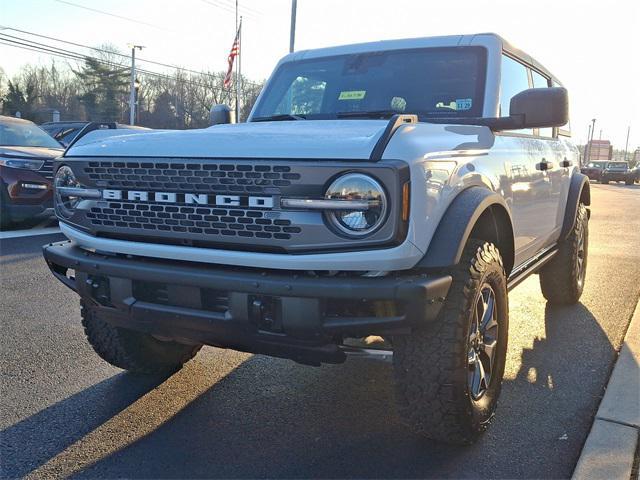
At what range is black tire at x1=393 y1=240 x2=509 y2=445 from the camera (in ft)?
7.66

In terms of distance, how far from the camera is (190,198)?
239 centimetres

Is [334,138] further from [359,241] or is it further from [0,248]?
[0,248]

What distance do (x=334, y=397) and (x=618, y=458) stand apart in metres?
1.38

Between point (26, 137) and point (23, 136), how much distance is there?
0.05 metres

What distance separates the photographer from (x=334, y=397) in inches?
127

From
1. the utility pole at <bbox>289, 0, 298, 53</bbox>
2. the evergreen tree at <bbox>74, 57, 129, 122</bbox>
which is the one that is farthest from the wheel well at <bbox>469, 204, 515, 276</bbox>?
the evergreen tree at <bbox>74, 57, 129, 122</bbox>

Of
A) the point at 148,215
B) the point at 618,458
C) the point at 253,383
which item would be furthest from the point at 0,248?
the point at 618,458

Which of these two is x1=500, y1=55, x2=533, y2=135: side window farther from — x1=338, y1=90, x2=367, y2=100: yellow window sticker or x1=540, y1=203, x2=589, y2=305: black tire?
x1=540, y1=203, x2=589, y2=305: black tire

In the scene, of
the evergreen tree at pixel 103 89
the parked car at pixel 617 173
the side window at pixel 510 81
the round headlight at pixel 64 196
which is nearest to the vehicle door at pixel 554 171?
the side window at pixel 510 81

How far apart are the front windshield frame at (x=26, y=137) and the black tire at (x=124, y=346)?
7.09 m

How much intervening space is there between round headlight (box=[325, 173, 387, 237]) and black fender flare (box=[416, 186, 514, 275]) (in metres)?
0.25

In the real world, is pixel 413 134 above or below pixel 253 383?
above

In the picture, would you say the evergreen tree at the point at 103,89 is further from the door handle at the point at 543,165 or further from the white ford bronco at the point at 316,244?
the white ford bronco at the point at 316,244

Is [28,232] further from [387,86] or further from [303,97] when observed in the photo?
[387,86]
